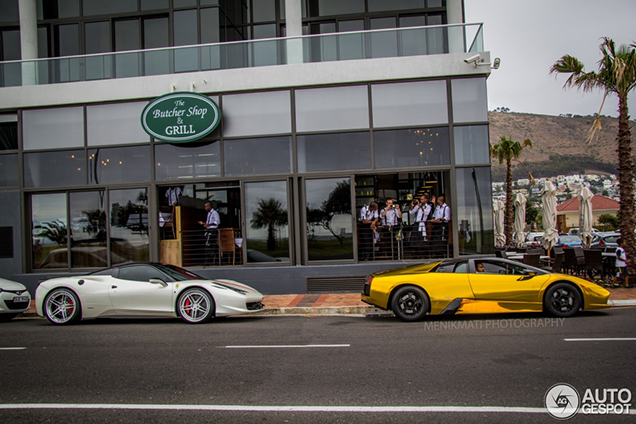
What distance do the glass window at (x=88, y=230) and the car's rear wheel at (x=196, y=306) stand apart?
20.8 feet

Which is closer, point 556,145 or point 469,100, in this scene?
point 469,100

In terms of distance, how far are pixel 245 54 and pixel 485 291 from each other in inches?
393

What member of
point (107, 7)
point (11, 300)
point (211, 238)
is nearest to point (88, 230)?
point (211, 238)

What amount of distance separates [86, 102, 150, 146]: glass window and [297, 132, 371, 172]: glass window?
482 centimetres

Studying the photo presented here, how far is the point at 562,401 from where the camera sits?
16.1ft

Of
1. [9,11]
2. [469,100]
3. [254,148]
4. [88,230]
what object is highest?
[9,11]

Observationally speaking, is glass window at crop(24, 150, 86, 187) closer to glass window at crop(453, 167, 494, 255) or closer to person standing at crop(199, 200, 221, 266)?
person standing at crop(199, 200, 221, 266)

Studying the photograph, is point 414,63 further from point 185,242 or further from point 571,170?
point 571,170

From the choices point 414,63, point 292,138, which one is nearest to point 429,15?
point 414,63

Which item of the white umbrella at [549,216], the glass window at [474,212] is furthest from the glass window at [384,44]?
the white umbrella at [549,216]

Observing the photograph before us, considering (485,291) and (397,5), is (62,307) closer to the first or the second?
(485,291)

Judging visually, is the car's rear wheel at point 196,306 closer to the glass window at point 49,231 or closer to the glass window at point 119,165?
the glass window at point 119,165

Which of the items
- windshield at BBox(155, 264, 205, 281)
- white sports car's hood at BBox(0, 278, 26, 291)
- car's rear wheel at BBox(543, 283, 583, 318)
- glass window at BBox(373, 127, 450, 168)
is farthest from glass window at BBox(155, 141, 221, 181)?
car's rear wheel at BBox(543, 283, 583, 318)

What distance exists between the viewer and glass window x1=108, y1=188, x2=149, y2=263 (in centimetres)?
1550
